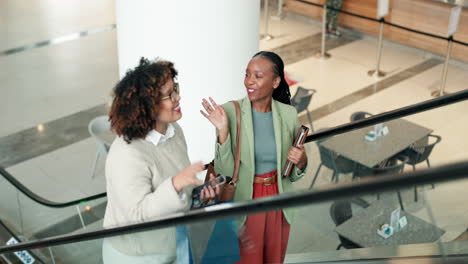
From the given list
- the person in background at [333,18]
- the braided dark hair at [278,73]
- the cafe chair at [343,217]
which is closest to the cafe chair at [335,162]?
the cafe chair at [343,217]

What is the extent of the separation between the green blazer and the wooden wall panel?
858 centimetres

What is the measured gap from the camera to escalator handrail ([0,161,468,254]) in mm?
1658

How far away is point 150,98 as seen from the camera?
2.88 m

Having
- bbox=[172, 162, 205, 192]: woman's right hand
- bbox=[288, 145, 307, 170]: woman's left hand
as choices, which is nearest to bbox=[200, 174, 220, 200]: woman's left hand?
bbox=[172, 162, 205, 192]: woman's right hand

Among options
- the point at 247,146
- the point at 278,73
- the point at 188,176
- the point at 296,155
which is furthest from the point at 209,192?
the point at 278,73

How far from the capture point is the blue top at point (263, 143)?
131 inches

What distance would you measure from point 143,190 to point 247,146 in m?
0.72

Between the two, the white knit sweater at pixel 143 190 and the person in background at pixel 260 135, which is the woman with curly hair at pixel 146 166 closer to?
the white knit sweater at pixel 143 190

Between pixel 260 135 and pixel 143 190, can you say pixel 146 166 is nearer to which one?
pixel 143 190

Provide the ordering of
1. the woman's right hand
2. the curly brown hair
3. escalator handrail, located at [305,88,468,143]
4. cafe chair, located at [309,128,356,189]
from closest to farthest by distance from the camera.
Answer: the woman's right hand < the curly brown hair < escalator handrail, located at [305,88,468,143] < cafe chair, located at [309,128,356,189]

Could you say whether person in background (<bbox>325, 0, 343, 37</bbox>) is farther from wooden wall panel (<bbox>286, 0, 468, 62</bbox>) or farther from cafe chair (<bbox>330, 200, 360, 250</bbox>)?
cafe chair (<bbox>330, 200, 360, 250</bbox>)

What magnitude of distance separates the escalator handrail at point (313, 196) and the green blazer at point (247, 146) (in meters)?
0.72

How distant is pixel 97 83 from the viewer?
1055 centimetres

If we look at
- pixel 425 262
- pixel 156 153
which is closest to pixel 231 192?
pixel 156 153
